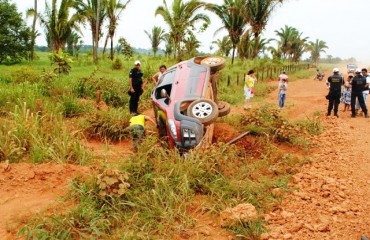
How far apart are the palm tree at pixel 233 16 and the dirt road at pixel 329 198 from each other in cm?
1918

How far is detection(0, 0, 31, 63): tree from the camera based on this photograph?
58.7 ft

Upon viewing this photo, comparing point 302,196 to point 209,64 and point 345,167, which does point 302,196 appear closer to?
point 345,167

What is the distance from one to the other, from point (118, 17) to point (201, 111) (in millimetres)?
18185

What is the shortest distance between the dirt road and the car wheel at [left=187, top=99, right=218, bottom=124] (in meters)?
1.52

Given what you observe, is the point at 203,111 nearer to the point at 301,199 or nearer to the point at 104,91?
the point at 301,199

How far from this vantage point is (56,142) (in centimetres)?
509

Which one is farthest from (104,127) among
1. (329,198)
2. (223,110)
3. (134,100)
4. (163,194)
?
(329,198)

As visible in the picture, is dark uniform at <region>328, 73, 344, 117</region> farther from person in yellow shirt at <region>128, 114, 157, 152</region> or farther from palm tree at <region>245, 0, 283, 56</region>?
palm tree at <region>245, 0, 283, 56</region>

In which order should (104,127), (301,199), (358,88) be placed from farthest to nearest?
(358,88), (104,127), (301,199)

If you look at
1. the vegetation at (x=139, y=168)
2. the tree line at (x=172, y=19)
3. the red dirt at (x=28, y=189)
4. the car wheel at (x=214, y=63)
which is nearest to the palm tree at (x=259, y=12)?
the tree line at (x=172, y=19)

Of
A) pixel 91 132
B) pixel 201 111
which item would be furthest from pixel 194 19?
pixel 201 111

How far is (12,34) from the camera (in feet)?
60.4

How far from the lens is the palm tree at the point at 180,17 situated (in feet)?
59.7

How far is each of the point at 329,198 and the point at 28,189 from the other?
3.57 meters
